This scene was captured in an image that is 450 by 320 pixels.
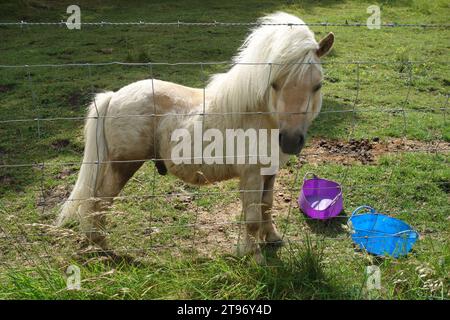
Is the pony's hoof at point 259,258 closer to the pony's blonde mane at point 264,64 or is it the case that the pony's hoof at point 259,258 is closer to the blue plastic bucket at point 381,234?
the blue plastic bucket at point 381,234

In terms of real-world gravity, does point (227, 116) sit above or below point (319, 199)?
above

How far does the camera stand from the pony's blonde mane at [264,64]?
2863mm

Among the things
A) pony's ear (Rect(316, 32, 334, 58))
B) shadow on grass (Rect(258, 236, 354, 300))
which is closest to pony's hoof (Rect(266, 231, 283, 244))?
shadow on grass (Rect(258, 236, 354, 300))

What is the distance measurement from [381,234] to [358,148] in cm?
185

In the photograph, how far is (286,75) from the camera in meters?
2.90

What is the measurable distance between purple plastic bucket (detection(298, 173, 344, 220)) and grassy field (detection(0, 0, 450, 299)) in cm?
11

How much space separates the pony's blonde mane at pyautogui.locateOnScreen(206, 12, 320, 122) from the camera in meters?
2.86

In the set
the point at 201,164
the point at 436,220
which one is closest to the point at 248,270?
the point at 201,164

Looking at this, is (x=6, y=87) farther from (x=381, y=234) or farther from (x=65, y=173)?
(x=381, y=234)

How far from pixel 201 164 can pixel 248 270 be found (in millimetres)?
1067

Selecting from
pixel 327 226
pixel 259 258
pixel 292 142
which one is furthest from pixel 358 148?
pixel 259 258

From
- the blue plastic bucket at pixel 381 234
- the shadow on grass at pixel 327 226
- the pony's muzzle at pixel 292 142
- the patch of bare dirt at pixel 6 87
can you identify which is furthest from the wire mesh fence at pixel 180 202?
the patch of bare dirt at pixel 6 87

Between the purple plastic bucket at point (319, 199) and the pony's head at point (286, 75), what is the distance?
1078 mm

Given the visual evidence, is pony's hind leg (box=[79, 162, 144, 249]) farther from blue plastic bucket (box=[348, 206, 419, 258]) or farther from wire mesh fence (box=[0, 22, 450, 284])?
blue plastic bucket (box=[348, 206, 419, 258])
